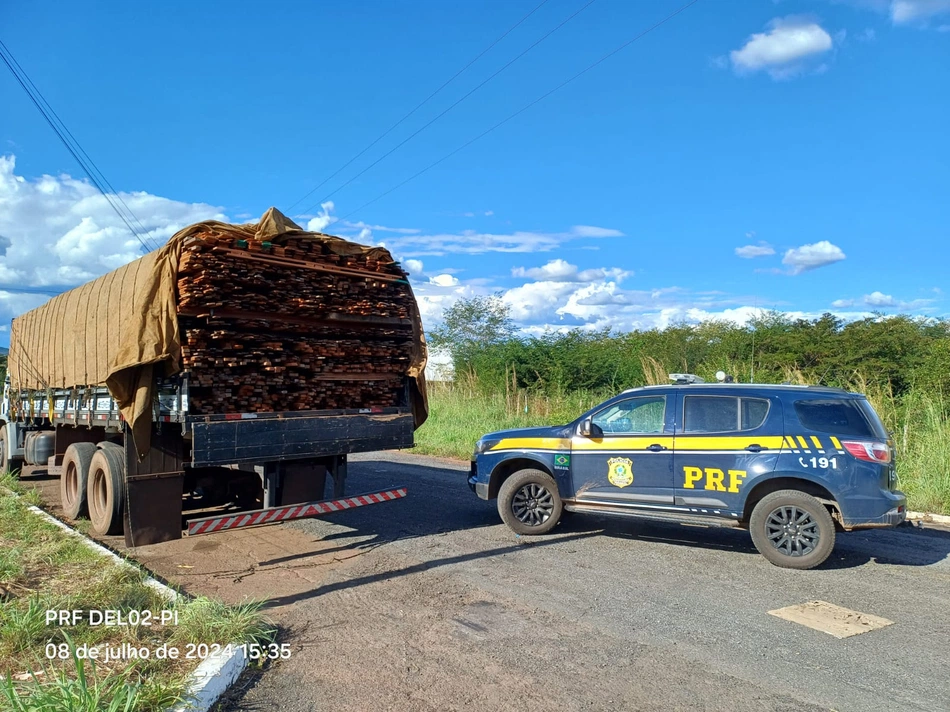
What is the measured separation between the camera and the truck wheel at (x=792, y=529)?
681cm

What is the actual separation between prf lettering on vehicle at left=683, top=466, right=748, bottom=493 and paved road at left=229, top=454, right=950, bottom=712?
0.73 metres

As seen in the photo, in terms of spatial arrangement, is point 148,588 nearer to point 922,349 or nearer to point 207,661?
point 207,661

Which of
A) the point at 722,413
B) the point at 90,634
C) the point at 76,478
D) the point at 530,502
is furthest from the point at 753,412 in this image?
the point at 76,478

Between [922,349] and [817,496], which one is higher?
[922,349]

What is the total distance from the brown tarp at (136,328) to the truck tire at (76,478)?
2.75 ft

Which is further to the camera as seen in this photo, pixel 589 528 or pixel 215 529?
pixel 589 528

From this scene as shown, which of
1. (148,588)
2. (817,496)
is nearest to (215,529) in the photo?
(148,588)

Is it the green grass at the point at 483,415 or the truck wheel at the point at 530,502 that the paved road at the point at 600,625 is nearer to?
the truck wheel at the point at 530,502

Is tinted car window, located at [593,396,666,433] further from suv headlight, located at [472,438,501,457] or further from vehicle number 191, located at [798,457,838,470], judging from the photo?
vehicle number 191, located at [798,457,838,470]

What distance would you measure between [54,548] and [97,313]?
258cm

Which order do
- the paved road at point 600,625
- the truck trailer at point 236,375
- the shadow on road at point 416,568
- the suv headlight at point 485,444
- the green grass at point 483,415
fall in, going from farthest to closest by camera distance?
the green grass at point 483,415
the suv headlight at point 485,444
the truck trailer at point 236,375
the shadow on road at point 416,568
the paved road at point 600,625

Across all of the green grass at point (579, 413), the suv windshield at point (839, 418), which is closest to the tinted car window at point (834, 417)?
the suv windshield at point (839, 418)

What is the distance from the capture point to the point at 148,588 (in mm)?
5672

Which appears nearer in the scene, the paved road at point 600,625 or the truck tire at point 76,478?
the paved road at point 600,625
